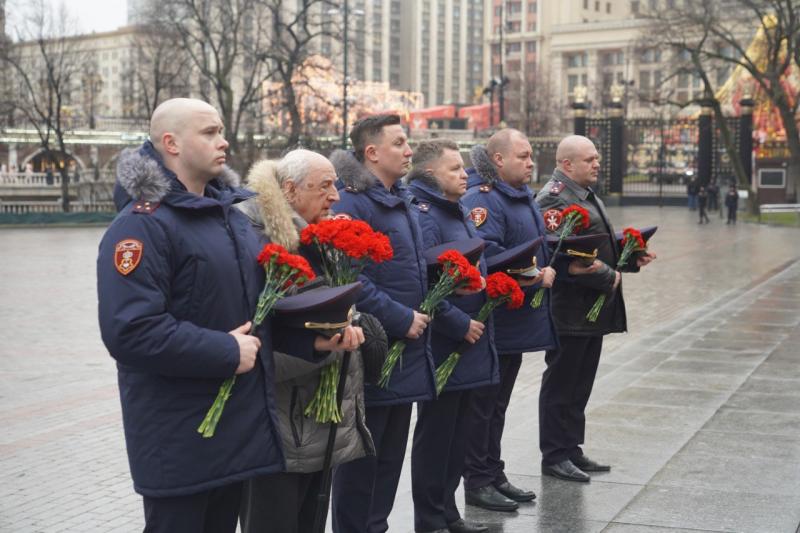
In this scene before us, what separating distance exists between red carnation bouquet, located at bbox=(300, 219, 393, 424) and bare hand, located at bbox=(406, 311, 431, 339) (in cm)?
64

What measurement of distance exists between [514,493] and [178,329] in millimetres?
3271

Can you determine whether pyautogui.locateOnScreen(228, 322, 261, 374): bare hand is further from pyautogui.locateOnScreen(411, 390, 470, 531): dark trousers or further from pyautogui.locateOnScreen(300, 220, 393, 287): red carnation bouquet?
pyautogui.locateOnScreen(411, 390, 470, 531): dark trousers

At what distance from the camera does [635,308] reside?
52.6ft

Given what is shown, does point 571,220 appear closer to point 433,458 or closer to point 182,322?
point 433,458

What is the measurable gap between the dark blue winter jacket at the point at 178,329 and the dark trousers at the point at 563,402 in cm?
332

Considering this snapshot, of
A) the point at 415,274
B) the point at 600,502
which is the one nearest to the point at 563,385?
the point at 600,502

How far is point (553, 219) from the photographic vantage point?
680 cm

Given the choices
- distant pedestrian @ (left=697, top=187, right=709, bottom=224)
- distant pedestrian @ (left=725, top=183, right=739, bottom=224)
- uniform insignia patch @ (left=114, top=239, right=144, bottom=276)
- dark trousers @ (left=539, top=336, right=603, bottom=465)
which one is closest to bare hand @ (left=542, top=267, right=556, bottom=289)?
dark trousers @ (left=539, top=336, right=603, bottom=465)

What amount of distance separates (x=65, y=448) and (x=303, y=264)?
4.67m

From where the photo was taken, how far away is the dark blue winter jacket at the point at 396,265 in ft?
16.8

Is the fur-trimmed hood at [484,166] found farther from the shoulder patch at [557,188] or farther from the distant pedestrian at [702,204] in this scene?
the distant pedestrian at [702,204]

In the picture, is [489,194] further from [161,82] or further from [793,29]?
[161,82]

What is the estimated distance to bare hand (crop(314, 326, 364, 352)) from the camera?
3.98 m

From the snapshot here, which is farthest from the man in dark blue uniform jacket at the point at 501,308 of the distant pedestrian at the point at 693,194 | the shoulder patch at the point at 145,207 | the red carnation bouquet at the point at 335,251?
the distant pedestrian at the point at 693,194
